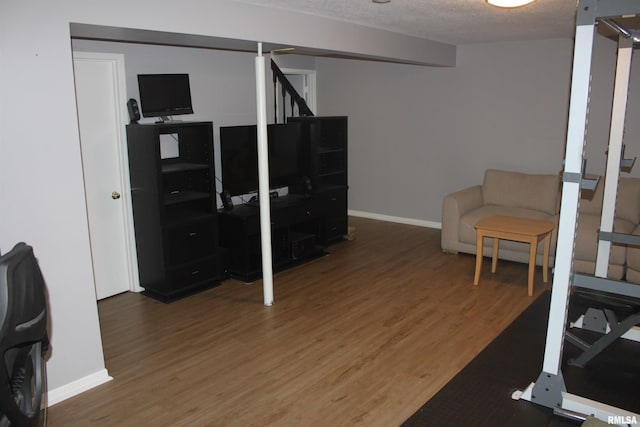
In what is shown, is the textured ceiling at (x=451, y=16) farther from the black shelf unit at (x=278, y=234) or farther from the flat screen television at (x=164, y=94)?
the black shelf unit at (x=278, y=234)

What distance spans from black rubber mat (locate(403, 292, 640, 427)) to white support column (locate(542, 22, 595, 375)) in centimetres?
30

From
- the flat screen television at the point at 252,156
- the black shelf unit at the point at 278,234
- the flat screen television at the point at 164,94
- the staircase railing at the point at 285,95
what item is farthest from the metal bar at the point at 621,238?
the flat screen television at the point at 164,94

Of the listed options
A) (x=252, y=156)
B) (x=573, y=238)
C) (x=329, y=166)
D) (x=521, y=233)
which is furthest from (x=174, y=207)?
(x=573, y=238)

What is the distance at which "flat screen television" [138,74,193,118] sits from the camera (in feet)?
14.4

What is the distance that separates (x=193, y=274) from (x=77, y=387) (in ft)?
5.37

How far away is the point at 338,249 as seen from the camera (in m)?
5.91

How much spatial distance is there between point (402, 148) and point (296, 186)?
184cm

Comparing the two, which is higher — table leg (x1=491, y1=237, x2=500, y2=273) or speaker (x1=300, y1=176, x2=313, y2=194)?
speaker (x1=300, y1=176, x2=313, y2=194)

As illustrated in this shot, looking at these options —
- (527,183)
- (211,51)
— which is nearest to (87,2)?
(211,51)

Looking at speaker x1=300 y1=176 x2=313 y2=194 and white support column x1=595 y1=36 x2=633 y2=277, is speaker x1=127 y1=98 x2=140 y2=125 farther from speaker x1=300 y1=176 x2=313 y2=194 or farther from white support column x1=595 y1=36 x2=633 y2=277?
white support column x1=595 y1=36 x2=633 y2=277

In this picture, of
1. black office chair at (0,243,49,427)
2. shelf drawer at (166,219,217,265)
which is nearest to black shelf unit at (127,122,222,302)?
shelf drawer at (166,219,217,265)

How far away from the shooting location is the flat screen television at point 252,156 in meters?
4.92

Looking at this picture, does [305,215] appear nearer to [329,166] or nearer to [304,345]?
[329,166]

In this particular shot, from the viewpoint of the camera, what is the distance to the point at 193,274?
457cm
